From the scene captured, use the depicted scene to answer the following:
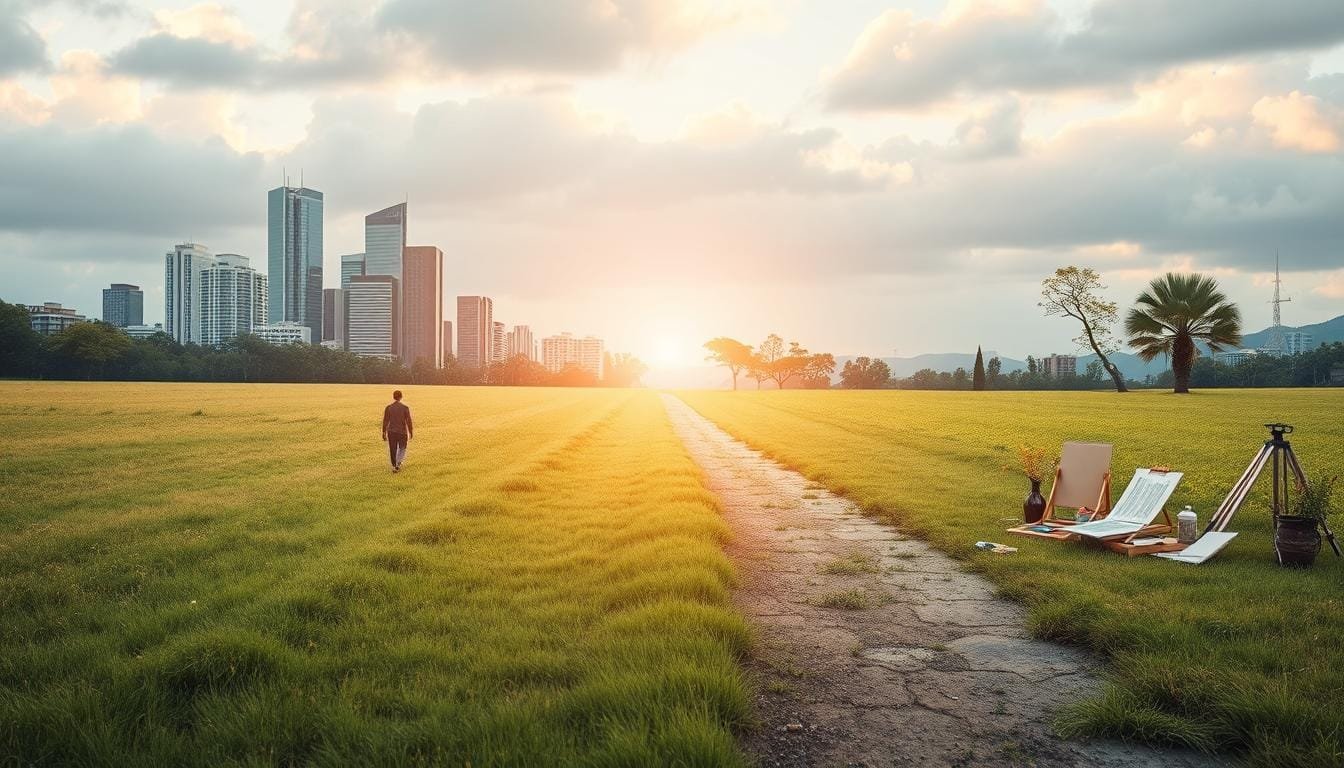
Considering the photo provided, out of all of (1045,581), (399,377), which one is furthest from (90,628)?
(399,377)

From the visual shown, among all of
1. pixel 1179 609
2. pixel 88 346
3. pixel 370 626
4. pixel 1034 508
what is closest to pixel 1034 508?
pixel 1034 508

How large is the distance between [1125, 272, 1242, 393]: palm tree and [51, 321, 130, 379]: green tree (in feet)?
418

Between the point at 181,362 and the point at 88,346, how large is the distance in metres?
15.3

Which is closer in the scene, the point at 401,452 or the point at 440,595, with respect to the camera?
the point at 440,595

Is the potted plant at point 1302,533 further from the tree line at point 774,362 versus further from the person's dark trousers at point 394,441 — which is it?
the tree line at point 774,362

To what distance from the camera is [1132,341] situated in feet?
200

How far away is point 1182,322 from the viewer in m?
58.8

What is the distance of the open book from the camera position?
9.20m

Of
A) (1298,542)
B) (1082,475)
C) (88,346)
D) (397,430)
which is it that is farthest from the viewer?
(88,346)

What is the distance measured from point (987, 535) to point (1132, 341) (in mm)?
61090

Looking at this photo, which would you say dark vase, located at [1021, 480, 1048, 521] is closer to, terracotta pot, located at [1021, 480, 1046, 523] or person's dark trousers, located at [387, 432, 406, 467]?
terracotta pot, located at [1021, 480, 1046, 523]

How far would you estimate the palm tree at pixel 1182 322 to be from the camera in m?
57.8

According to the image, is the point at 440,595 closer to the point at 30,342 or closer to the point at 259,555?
the point at 259,555

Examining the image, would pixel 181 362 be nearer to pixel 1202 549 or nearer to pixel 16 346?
pixel 16 346
